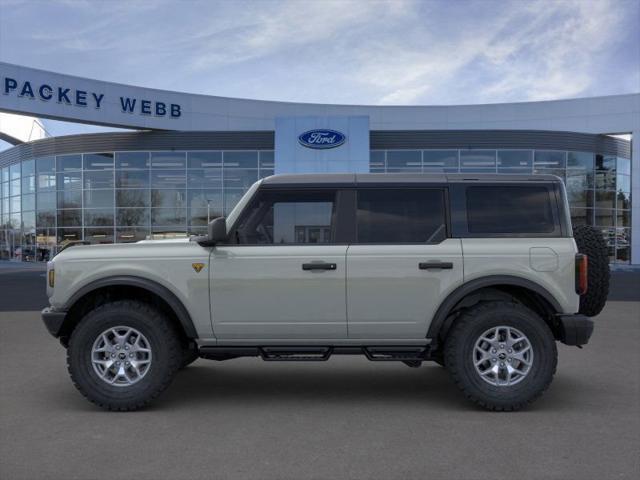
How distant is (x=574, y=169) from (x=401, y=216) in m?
25.9

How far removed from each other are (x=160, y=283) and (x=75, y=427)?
1.27 meters

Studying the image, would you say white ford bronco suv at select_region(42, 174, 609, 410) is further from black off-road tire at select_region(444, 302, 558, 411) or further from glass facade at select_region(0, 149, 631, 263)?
glass facade at select_region(0, 149, 631, 263)

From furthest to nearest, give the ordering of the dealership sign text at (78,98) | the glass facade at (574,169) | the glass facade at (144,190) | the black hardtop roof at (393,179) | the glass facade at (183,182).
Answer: the glass facade at (144,190)
the glass facade at (183,182)
the glass facade at (574,169)
the dealership sign text at (78,98)
the black hardtop roof at (393,179)

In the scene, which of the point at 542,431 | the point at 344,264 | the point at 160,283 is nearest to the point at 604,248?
the point at 542,431

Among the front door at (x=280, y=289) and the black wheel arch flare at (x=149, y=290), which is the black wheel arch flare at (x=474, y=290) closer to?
the front door at (x=280, y=289)

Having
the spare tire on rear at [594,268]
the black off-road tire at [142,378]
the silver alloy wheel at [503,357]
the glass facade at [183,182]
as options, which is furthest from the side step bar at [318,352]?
the glass facade at [183,182]

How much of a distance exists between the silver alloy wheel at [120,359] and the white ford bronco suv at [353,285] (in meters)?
0.01

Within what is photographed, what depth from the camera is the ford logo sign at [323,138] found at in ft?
81.5

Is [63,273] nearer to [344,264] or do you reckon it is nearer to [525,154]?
[344,264]

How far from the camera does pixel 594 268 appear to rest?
502 centimetres

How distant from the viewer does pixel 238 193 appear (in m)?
27.0

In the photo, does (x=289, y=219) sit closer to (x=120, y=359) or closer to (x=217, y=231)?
(x=217, y=231)

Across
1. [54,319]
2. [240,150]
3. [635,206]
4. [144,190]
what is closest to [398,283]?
[54,319]

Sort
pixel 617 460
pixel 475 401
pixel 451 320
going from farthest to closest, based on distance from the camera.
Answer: pixel 451 320, pixel 475 401, pixel 617 460
